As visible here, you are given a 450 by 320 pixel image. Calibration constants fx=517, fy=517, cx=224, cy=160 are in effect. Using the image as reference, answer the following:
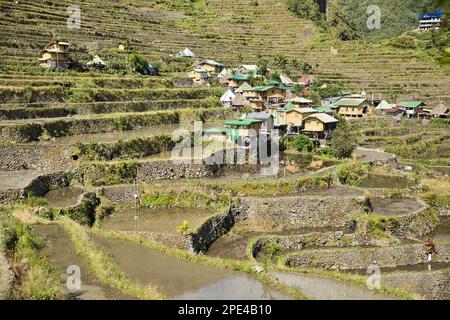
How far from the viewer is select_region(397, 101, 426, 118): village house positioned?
156 ft

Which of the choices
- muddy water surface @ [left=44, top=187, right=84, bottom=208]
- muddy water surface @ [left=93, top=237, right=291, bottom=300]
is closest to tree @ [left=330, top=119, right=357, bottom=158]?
muddy water surface @ [left=44, top=187, right=84, bottom=208]

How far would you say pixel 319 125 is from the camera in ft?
114

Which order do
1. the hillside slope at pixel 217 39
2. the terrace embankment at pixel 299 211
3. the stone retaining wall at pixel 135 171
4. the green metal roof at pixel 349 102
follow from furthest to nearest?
the green metal roof at pixel 349 102 → the hillside slope at pixel 217 39 → the stone retaining wall at pixel 135 171 → the terrace embankment at pixel 299 211

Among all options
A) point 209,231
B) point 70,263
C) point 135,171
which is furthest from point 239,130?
point 70,263

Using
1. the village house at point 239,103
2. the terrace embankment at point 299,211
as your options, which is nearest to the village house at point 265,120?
the village house at point 239,103

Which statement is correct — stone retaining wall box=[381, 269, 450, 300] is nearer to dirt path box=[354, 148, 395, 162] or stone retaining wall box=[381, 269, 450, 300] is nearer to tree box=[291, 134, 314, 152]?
dirt path box=[354, 148, 395, 162]

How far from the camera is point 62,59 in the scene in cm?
3425

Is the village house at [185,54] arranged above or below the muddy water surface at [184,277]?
above

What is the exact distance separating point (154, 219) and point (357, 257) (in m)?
7.44

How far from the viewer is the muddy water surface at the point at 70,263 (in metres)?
9.94

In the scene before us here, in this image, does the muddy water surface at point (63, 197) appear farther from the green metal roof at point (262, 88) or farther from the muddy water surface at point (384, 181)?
the green metal roof at point (262, 88)

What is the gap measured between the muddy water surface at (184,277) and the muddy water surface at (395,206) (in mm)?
10908

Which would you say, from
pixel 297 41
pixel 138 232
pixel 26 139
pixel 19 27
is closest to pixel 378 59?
pixel 297 41

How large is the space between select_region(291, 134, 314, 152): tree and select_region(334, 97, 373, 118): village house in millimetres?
12481
